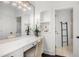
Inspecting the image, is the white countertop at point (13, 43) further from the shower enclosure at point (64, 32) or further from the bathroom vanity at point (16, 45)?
the shower enclosure at point (64, 32)

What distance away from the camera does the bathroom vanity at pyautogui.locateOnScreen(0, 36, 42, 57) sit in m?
1.05

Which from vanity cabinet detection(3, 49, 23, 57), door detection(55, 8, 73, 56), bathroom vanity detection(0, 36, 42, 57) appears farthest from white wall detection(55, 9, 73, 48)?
vanity cabinet detection(3, 49, 23, 57)

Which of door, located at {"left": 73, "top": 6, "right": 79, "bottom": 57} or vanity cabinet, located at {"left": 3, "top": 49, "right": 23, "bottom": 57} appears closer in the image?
vanity cabinet, located at {"left": 3, "top": 49, "right": 23, "bottom": 57}

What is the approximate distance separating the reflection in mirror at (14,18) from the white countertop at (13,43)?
7cm

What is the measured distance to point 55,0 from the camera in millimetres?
1249

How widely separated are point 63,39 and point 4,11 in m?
1.02

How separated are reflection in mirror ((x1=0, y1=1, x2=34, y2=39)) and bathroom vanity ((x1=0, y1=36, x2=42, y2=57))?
3.3 inches

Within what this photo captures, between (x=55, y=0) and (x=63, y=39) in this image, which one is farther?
(x=63, y=39)

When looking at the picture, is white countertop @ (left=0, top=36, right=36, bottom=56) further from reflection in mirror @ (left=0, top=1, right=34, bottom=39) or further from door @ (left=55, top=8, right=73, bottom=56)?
door @ (left=55, top=8, right=73, bottom=56)

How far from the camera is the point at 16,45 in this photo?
4.02 ft

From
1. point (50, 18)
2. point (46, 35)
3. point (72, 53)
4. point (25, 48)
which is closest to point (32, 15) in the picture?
point (50, 18)

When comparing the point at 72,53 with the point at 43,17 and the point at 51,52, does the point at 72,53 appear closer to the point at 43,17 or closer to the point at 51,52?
the point at 51,52

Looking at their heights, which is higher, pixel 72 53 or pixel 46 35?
pixel 46 35

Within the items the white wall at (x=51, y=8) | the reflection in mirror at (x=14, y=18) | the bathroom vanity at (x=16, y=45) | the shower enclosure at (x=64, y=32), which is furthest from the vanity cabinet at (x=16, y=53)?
the shower enclosure at (x=64, y=32)
